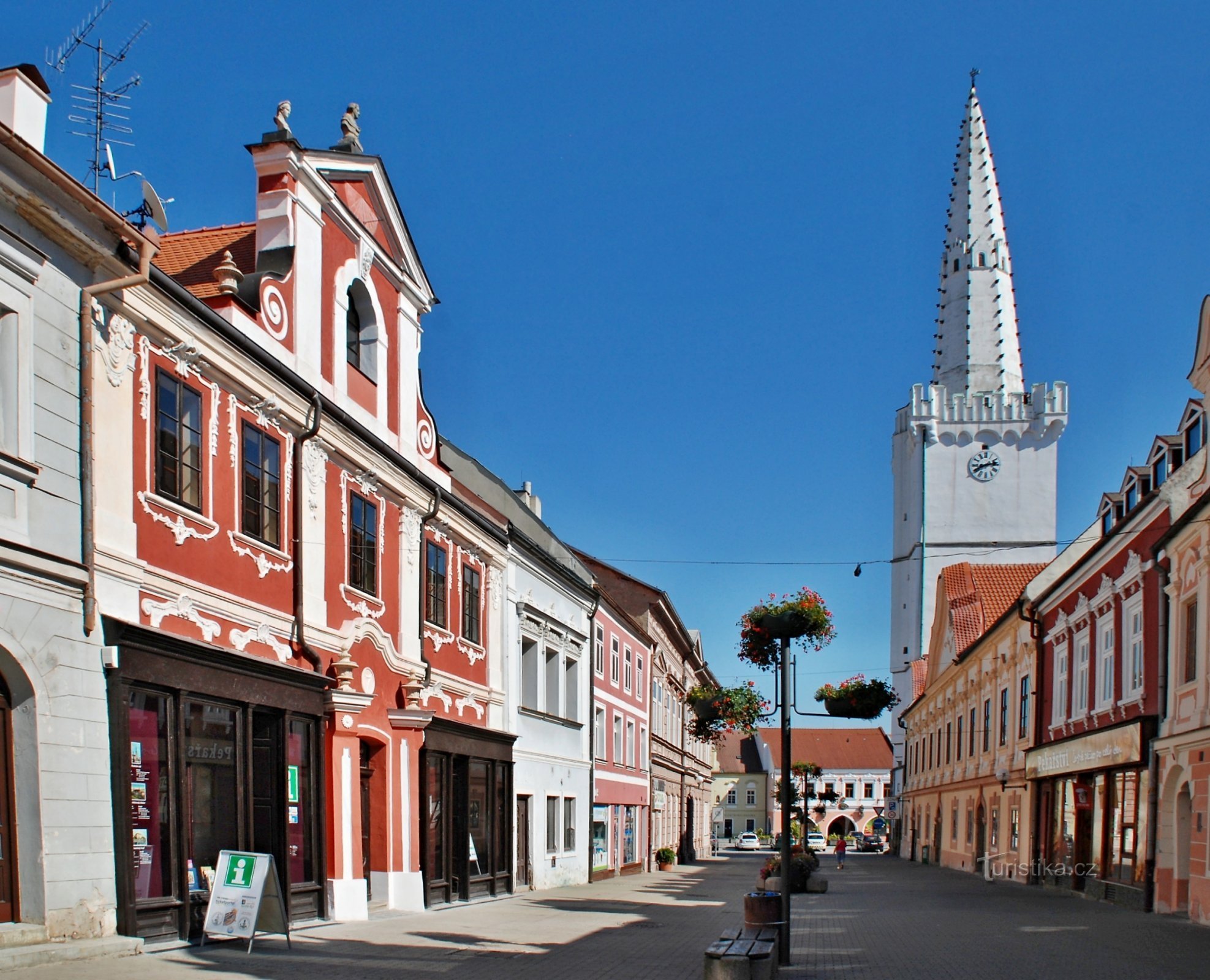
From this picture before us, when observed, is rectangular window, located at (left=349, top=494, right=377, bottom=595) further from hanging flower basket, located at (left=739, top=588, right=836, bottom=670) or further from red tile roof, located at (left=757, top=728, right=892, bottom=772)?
red tile roof, located at (left=757, top=728, right=892, bottom=772)

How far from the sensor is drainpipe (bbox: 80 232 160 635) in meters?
12.3

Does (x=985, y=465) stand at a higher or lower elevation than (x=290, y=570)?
higher

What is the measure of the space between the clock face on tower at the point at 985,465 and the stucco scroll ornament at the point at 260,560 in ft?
259

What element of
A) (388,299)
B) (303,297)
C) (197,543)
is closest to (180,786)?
(197,543)

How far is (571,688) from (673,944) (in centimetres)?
1620

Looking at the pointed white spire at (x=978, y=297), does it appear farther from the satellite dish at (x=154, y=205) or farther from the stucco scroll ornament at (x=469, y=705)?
the satellite dish at (x=154, y=205)

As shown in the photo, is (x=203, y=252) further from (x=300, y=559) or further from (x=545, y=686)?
(x=545, y=686)


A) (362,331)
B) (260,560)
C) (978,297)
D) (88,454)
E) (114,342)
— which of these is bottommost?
(260,560)

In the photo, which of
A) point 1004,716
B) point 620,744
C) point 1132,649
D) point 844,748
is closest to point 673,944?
point 1132,649

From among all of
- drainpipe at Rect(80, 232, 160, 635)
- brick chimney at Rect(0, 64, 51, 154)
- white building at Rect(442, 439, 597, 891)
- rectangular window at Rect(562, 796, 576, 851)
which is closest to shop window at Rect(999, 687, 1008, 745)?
white building at Rect(442, 439, 597, 891)

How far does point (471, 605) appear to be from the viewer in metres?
25.1

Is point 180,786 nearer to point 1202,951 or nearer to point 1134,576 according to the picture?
point 1202,951

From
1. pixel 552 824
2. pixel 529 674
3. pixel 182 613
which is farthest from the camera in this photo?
pixel 552 824

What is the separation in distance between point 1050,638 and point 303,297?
74.8 ft
